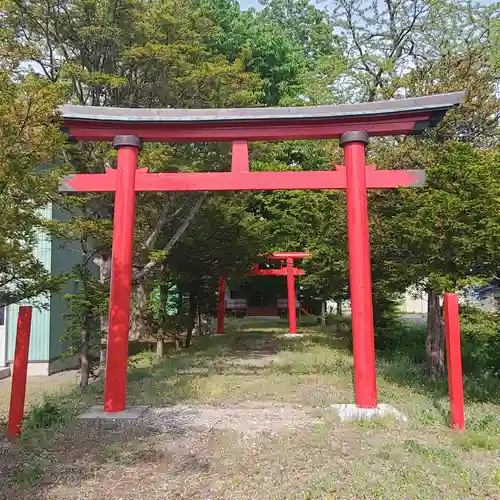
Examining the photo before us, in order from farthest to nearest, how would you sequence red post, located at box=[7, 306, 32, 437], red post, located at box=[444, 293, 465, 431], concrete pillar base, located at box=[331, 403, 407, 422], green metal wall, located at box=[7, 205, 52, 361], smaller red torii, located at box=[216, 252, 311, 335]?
smaller red torii, located at box=[216, 252, 311, 335] → green metal wall, located at box=[7, 205, 52, 361] → concrete pillar base, located at box=[331, 403, 407, 422] → red post, located at box=[444, 293, 465, 431] → red post, located at box=[7, 306, 32, 437]

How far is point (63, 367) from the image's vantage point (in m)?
14.7

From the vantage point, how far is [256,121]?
7.29 meters

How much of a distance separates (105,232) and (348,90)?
12615 millimetres

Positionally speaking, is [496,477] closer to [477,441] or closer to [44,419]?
[477,441]

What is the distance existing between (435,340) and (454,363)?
4614 mm

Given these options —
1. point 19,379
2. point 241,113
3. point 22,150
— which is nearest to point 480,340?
point 241,113

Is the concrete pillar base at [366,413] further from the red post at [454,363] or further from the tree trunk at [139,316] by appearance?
the tree trunk at [139,316]

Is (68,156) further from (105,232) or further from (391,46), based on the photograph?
(391,46)

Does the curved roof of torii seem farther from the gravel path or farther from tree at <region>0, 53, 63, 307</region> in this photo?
the gravel path

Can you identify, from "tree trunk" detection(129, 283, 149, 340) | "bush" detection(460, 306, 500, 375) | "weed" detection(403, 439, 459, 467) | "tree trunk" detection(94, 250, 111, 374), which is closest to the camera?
"weed" detection(403, 439, 459, 467)

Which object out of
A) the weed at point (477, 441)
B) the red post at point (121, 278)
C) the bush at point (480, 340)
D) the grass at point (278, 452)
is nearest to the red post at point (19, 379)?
the grass at point (278, 452)

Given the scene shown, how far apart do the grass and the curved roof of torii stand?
155 inches

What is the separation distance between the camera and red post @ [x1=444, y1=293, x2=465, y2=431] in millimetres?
5973

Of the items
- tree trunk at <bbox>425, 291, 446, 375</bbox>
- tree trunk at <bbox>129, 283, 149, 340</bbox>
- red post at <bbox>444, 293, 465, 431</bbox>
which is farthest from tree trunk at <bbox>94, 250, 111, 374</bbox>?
red post at <bbox>444, 293, 465, 431</bbox>
